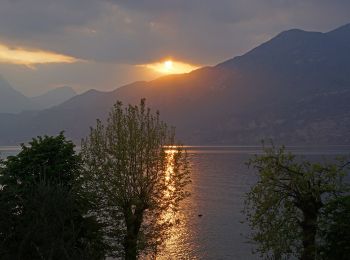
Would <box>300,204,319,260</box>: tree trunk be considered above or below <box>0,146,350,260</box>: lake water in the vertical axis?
above

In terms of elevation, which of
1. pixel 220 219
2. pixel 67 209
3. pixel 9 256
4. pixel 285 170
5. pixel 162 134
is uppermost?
pixel 162 134

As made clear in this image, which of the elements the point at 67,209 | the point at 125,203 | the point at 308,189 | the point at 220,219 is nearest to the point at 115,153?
the point at 125,203

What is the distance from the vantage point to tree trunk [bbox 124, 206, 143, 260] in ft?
137

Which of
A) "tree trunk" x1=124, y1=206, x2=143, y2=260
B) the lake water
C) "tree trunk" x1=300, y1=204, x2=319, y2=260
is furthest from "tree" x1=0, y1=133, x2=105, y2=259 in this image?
the lake water

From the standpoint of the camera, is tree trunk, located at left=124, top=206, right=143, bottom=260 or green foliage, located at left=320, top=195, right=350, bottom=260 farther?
tree trunk, located at left=124, top=206, right=143, bottom=260

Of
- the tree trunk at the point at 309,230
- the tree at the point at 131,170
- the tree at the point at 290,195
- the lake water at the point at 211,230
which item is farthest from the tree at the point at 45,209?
the lake water at the point at 211,230

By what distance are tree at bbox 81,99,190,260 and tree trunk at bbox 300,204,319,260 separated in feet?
45.7

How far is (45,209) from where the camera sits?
29.8 m

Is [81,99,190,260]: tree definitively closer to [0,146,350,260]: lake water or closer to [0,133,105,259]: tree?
[0,133,105,259]: tree

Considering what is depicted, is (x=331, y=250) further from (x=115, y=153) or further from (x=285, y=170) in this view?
(x=115, y=153)

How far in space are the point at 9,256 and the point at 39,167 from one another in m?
11.8

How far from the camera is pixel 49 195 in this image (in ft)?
98.4

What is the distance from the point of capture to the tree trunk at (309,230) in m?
34.7

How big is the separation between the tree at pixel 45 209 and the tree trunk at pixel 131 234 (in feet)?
8.58
